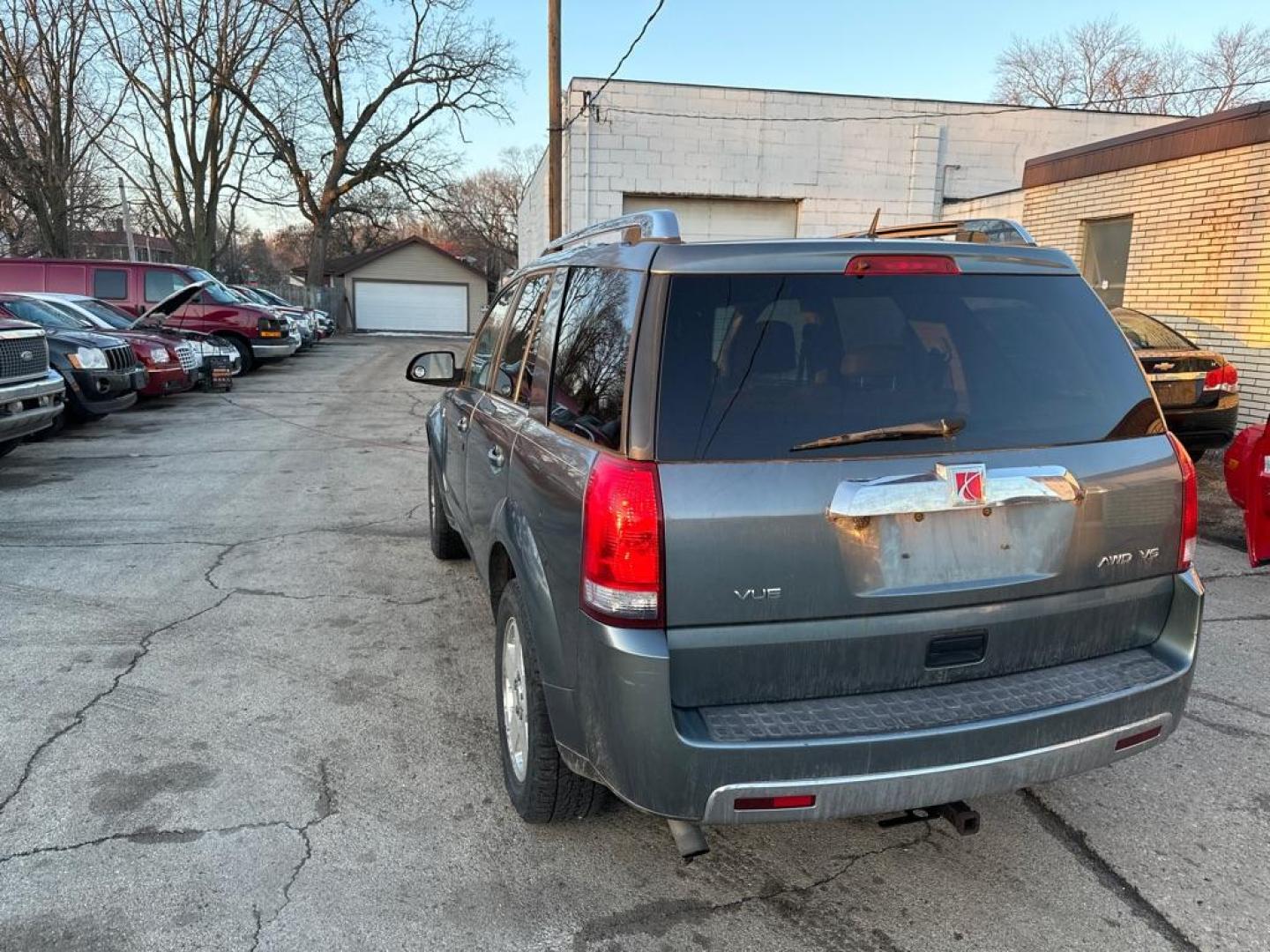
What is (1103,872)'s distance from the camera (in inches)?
104

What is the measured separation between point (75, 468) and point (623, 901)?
8.19 m

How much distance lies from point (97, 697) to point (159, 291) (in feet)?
50.7

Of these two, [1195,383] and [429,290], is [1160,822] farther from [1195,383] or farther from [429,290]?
[429,290]

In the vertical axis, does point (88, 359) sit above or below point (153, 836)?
above

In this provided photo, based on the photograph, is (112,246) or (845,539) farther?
(112,246)

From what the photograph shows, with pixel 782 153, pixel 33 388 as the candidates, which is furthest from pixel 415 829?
pixel 782 153

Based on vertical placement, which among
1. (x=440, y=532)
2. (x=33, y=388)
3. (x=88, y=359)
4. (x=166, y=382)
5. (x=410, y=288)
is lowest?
(x=440, y=532)

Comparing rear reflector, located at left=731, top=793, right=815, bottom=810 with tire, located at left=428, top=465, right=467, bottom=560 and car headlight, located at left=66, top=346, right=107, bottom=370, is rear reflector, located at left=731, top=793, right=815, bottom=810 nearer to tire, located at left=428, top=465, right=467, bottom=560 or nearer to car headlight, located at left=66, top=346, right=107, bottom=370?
tire, located at left=428, top=465, right=467, bottom=560

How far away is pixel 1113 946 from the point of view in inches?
91.3

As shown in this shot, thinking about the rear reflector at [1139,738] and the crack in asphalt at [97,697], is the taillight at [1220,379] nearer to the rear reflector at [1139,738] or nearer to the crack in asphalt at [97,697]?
the rear reflector at [1139,738]

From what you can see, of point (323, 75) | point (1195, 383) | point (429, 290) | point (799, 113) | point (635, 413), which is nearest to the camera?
point (635, 413)

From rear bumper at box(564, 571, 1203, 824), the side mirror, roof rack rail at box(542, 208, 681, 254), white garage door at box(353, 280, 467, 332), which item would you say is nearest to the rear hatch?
rear bumper at box(564, 571, 1203, 824)

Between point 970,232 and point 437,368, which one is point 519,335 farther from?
point 970,232

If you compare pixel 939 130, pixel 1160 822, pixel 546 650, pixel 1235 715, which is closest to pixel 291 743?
pixel 546 650
